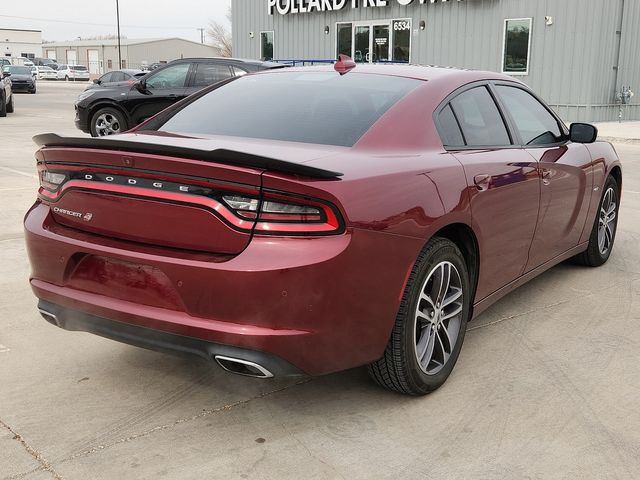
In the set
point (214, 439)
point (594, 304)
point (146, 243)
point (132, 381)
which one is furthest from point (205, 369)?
point (594, 304)

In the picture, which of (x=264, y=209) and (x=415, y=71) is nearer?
(x=264, y=209)

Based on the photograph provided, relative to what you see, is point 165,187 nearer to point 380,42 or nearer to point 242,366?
point 242,366

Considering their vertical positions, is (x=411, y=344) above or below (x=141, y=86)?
below

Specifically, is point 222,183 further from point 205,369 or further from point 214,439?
point 205,369

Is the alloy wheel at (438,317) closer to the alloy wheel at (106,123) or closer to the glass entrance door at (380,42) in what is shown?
the alloy wheel at (106,123)

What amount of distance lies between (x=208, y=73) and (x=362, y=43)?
13206 millimetres

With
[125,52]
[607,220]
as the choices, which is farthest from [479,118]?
[125,52]

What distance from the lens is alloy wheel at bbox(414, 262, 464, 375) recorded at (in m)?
3.40

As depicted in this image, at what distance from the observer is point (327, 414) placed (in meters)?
3.28

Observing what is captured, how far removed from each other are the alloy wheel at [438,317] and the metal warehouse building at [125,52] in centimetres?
8674

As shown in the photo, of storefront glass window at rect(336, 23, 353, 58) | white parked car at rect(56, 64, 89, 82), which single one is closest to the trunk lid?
storefront glass window at rect(336, 23, 353, 58)

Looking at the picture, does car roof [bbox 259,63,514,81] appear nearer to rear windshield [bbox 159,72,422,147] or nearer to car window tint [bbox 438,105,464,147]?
rear windshield [bbox 159,72,422,147]

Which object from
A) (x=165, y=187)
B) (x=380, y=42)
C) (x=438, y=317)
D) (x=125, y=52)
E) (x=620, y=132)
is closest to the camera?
(x=165, y=187)

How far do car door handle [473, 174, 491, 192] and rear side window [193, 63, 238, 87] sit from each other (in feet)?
33.4
